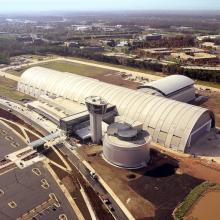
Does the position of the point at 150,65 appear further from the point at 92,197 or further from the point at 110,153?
the point at 92,197

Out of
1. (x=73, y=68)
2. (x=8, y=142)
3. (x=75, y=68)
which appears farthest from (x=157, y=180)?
(x=73, y=68)

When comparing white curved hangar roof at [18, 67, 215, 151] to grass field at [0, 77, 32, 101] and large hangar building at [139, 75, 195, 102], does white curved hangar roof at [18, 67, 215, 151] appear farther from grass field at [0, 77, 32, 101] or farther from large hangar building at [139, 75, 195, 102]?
large hangar building at [139, 75, 195, 102]

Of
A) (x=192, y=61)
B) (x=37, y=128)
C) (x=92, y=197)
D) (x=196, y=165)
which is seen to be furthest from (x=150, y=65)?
(x=92, y=197)

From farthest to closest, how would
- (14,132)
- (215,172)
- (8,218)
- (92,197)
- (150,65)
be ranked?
(150,65), (14,132), (215,172), (92,197), (8,218)

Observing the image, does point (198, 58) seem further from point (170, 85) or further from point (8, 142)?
point (8, 142)

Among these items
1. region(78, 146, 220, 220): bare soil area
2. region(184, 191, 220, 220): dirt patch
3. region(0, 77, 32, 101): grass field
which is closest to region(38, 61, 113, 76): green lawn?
region(0, 77, 32, 101): grass field

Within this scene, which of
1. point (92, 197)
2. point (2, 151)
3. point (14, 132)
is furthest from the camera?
→ point (14, 132)
